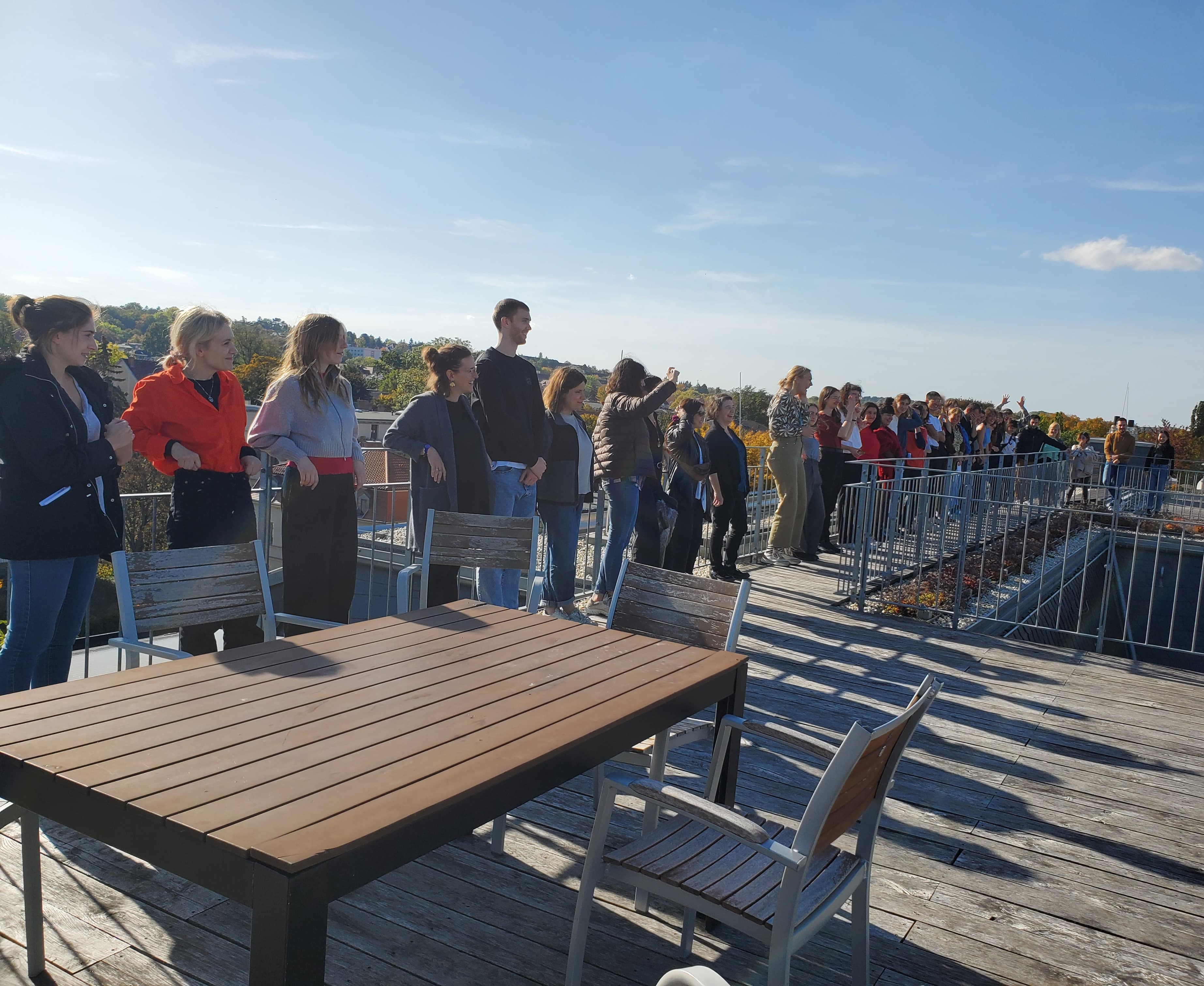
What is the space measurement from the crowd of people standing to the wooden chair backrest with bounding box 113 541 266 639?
31 centimetres

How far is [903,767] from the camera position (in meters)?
4.16

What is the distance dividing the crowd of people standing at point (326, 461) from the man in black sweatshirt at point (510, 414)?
0.04ft

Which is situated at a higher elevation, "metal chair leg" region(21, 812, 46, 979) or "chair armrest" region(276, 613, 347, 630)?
"chair armrest" region(276, 613, 347, 630)

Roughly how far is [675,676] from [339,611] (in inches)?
87.1

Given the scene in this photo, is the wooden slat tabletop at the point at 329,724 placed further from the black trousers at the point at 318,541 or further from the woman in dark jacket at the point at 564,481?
the woman in dark jacket at the point at 564,481

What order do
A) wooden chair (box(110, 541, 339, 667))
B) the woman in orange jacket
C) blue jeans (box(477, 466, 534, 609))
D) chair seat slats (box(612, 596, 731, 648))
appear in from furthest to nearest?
blue jeans (box(477, 466, 534, 609)) < the woman in orange jacket < chair seat slats (box(612, 596, 731, 648)) < wooden chair (box(110, 541, 339, 667))

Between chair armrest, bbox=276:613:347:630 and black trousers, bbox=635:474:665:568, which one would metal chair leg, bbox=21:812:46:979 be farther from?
black trousers, bbox=635:474:665:568

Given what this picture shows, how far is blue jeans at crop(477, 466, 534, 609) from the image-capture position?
4.96m

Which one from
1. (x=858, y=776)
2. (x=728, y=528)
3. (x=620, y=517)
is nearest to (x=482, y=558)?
(x=858, y=776)

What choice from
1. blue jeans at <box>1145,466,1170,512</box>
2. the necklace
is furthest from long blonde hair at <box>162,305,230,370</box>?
blue jeans at <box>1145,466,1170,512</box>

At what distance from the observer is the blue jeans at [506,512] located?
4.96 m

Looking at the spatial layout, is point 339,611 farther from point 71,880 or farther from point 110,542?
point 71,880

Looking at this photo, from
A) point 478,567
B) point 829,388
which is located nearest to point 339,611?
point 478,567

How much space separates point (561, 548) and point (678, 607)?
8.94ft
